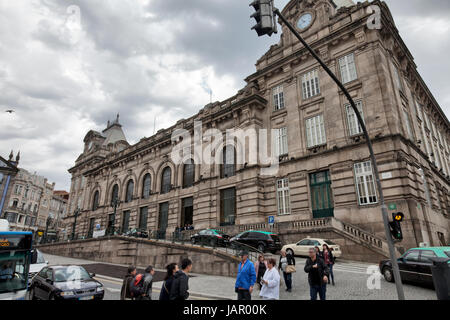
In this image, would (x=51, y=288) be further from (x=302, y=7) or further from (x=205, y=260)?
(x=302, y=7)

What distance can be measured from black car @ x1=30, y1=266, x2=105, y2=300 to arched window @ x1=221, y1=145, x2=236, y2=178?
2200 cm

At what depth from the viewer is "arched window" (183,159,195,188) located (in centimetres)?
3634

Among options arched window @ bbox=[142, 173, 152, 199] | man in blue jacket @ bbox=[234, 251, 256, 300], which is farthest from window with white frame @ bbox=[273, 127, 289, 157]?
arched window @ bbox=[142, 173, 152, 199]

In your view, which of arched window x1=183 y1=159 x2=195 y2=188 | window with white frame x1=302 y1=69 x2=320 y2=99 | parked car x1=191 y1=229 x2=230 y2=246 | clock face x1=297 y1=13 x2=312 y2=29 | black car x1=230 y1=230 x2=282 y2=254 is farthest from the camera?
arched window x1=183 y1=159 x2=195 y2=188

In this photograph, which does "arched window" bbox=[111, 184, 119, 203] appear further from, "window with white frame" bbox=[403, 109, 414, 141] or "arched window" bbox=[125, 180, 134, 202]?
"window with white frame" bbox=[403, 109, 414, 141]

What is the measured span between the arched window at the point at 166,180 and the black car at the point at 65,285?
93.3 feet

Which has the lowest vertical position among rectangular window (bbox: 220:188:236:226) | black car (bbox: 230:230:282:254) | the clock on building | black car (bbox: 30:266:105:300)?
black car (bbox: 30:266:105:300)

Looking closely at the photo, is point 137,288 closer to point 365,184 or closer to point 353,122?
point 365,184

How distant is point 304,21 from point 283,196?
1923 centimetres

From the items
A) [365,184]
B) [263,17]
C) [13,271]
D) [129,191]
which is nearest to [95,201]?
[129,191]

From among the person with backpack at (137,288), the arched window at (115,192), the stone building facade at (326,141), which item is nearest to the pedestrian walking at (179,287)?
the person with backpack at (137,288)

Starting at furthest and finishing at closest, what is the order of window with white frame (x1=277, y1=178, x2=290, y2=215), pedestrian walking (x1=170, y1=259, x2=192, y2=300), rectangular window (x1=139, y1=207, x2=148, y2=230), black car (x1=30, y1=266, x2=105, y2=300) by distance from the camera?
rectangular window (x1=139, y1=207, x2=148, y2=230)
window with white frame (x1=277, y1=178, x2=290, y2=215)
black car (x1=30, y1=266, x2=105, y2=300)
pedestrian walking (x1=170, y1=259, x2=192, y2=300)
